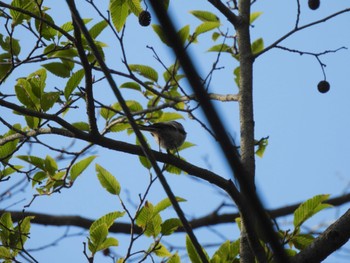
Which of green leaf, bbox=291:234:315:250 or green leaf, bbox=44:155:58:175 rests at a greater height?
green leaf, bbox=44:155:58:175

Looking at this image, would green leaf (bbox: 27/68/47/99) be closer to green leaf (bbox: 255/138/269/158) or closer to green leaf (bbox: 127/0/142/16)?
green leaf (bbox: 127/0/142/16)

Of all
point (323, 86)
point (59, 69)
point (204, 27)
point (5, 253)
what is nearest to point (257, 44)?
point (323, 86)

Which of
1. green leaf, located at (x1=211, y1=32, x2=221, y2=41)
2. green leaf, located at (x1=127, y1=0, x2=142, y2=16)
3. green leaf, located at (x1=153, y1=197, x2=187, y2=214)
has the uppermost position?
green leaf, located at (x1=211, y1=32, x2=221, y2=41)

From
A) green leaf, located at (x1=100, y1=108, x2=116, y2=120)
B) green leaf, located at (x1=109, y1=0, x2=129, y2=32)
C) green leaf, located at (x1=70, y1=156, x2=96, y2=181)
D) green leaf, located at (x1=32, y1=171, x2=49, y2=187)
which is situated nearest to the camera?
green leaf, located at (x1=109, y1=0, x2=129, y2=32)

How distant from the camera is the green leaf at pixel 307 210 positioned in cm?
320

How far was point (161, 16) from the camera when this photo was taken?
2.47ft

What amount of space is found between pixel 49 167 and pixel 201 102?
312cm

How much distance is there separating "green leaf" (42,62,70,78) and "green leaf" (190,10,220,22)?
133 centimetres

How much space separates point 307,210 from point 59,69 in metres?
2.05

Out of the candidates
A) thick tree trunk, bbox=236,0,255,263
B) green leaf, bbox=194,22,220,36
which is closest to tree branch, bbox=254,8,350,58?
thick tree trunk, bbox=236,0,255,263

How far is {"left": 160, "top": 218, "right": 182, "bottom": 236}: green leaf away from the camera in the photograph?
3447mm

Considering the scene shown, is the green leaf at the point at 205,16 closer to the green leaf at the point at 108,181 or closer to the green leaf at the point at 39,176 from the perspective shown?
the green leaf at the point at 108,181

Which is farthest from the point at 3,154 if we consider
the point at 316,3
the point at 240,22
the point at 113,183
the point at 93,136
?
the point at 316,3

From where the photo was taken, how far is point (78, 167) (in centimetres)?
368
